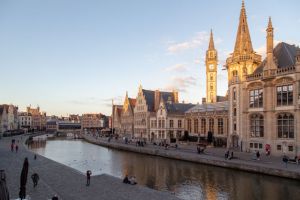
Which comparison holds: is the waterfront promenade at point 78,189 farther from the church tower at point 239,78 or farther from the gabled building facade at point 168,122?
the gabled building facade at point 168,122

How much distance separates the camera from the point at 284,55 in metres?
47.5

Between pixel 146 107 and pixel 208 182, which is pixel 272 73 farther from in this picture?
pixel 146 107

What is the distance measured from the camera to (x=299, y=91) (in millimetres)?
41625

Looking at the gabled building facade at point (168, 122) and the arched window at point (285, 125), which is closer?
the arched window at point (285, 125)

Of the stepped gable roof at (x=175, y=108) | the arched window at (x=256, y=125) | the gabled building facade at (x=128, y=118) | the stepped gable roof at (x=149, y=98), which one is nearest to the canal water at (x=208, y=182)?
the arched window at (x=256, y=125)

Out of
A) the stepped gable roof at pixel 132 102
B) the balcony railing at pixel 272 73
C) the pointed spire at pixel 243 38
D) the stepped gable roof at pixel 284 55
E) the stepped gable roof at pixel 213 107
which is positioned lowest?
the stepped gable roof at pixel 213 107

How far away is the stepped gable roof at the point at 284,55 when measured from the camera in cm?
4622

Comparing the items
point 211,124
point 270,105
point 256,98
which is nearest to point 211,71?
Answer: point 211,124

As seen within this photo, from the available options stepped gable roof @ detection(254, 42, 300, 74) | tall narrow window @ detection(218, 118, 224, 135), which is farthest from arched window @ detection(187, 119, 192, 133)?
stepped gable roof @ detection(254, 42, 300, 74)

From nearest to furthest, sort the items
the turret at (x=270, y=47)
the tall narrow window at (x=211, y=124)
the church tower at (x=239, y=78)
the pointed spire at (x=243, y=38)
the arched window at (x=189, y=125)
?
1. the turret at (x=270, y=47)
2. the church tower at (x=239, y=78)
3. the pointed spire at (x=243, y=38)
4. the tall narrow window at (x=211, y=124)
5. the arched window at (x=189, y=125)

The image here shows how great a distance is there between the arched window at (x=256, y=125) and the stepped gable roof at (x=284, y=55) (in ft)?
26.2

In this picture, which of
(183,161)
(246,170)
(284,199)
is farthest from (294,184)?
(183,161)

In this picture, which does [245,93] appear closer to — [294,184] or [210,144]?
[210,144]

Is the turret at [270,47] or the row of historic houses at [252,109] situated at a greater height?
the turret at [270,47]
